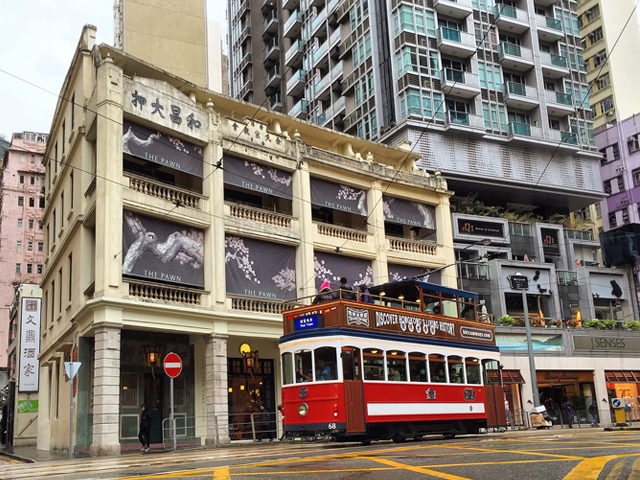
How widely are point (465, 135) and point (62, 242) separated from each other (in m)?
27.6

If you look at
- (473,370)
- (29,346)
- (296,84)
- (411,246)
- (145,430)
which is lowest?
(145,430)

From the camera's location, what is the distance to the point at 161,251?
2339cm

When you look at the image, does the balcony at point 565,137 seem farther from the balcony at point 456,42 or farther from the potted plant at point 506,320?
the potted plant at point 506,320

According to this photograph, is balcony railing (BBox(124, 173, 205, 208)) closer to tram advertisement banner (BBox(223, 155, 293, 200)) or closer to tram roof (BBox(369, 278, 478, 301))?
tram advertisement banner (BBox(223, 155, 293, 200))

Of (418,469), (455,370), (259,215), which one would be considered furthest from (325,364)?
(259,215)

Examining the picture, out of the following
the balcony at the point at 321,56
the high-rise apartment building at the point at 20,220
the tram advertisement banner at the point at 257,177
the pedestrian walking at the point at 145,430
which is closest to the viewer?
the pedestrian walking at the point at 145,430

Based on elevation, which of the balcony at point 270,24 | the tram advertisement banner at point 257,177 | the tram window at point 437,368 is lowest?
the tram window at point 437,368

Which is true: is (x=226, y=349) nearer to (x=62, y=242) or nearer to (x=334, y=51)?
(x=62, y=242)

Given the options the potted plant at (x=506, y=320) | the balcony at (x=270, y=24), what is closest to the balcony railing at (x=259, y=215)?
the potted plant at (x=506, y=320)

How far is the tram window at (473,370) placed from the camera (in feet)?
70.7

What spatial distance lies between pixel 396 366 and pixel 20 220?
8310 cm

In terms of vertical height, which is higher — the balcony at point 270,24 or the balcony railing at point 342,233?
the balcony at point 270,24

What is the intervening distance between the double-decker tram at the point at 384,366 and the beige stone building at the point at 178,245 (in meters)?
6.06

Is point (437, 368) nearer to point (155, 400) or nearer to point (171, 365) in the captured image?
point (171, 365)
